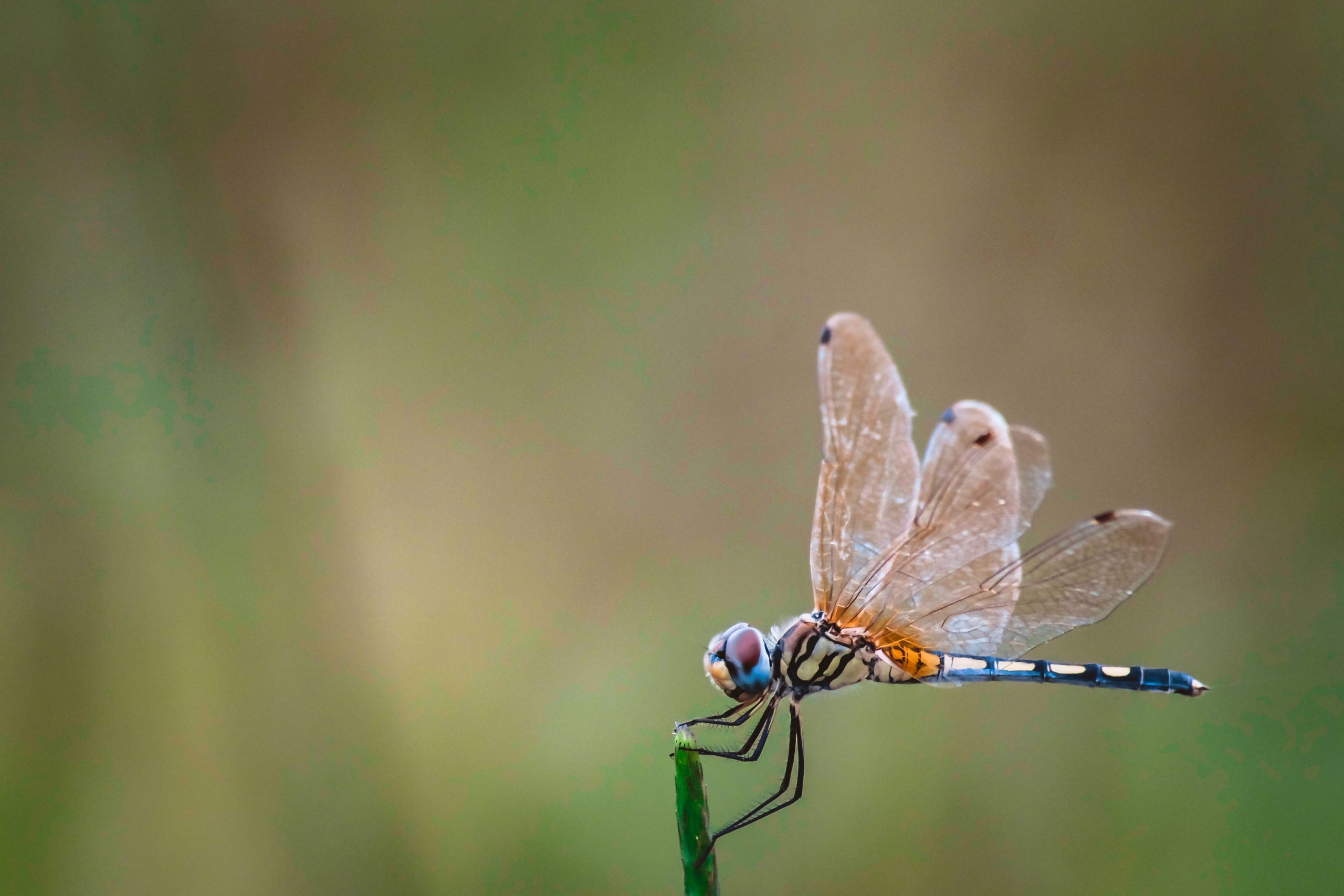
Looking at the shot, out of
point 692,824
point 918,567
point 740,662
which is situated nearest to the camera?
point 692,824

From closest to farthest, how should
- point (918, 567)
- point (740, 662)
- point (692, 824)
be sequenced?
1. point (692, 824)
2. point (740, 662)
3. point (918, 567)

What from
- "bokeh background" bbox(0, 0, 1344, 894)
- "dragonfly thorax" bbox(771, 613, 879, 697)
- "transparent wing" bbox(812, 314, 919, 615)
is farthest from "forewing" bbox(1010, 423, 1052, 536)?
"bokeh background" bbox(0, 0, 1344, 894)

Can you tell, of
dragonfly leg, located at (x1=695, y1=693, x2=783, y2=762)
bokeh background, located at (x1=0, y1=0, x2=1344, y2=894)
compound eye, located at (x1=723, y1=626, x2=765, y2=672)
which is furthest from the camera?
bokeh background, located at (x1=0, y1=0, x2=1344, y2=894)

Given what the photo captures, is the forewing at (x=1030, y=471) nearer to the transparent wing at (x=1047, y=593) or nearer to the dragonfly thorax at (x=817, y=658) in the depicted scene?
the transparent wing at (x=1047, y=593)

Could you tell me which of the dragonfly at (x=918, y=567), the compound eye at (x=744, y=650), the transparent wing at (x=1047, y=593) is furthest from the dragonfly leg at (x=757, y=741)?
the transparent wing at (x=1047, y=593)

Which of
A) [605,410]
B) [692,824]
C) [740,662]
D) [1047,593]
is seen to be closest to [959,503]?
[1047,593]

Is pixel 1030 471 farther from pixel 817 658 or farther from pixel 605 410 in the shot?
pixel 605 410

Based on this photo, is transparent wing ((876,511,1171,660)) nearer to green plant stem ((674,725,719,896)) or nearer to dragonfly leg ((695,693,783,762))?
dragonfly leg ((695,693,783,762))

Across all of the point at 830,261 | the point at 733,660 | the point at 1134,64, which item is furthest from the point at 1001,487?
the point at 1134,64

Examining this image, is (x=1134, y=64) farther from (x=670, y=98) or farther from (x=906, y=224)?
(x=670, y=98)
